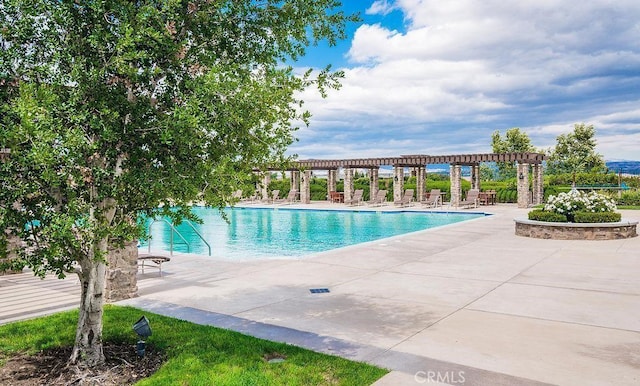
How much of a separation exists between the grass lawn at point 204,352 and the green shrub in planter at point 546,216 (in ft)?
41.1

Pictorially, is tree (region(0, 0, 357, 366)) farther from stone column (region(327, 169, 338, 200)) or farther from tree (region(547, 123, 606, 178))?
tree (region(547, 123, 606, 178))

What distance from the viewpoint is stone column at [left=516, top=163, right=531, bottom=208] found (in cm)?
2856

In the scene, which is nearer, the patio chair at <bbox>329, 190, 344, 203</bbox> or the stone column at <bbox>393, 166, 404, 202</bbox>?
the stone column at <bbox>393, 166, 404, 202</bbox>

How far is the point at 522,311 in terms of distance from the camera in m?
6.64

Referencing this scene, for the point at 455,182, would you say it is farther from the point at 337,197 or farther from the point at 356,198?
the point at 337,197

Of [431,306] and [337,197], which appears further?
[337,197]

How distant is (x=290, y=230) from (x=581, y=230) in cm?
1173

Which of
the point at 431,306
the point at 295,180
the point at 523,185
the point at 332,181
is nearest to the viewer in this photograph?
the point at 431,306

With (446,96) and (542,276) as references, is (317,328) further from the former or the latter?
(446,96)

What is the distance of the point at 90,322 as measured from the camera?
16.4ft

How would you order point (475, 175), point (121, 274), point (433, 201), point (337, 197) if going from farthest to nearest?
point (337, 197), point (475, 175), point (433, 201), point (121, 274)

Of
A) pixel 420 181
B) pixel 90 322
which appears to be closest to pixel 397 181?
pixel 420 181

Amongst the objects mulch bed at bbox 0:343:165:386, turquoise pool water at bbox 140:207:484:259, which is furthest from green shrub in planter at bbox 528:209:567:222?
mulch bed at bbox 0:343:165:386

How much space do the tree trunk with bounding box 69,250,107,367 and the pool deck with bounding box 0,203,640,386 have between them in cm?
163
